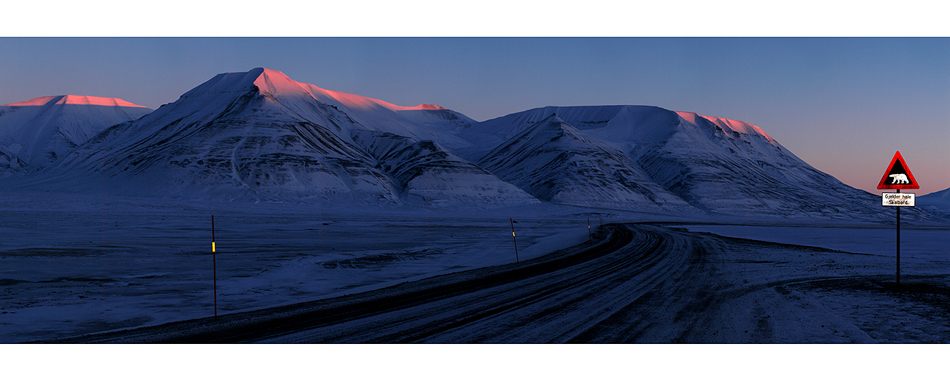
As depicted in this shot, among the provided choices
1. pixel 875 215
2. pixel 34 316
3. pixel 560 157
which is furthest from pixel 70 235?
pixel 875 215

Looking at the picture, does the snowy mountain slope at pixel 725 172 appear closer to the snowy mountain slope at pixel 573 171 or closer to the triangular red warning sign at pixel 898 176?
the snowy mountain slope at pixel 573 171

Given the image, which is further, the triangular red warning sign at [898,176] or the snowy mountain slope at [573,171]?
the snowy mountain slope at [573,171]

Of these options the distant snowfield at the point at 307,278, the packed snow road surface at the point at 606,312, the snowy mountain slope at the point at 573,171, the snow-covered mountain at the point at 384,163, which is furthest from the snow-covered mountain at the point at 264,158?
the packed snow road surface at the point at 606,312

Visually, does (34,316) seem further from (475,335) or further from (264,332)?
(475,335)

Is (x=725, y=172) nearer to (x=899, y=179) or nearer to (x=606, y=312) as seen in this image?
(x=899, y=179)

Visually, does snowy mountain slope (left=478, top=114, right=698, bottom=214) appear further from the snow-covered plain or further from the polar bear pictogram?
the polar bear pictogram

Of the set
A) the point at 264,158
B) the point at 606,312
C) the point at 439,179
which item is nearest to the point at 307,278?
the point at 606,312
